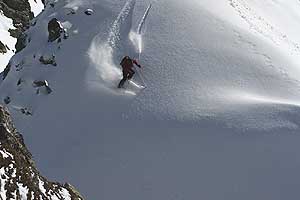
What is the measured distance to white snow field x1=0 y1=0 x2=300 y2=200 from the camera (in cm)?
1616

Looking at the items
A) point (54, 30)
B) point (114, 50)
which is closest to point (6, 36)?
point (54, 30)

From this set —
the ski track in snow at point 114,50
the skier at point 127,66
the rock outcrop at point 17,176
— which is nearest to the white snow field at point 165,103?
the ski track in snow at point 114,50

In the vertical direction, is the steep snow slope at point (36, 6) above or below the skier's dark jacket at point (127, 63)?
below

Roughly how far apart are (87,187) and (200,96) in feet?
16.4

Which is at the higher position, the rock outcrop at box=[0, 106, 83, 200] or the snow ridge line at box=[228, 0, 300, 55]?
the rock outcrop at box=[0, 106, 83, 200]

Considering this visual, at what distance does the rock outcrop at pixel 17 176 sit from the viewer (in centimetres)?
938

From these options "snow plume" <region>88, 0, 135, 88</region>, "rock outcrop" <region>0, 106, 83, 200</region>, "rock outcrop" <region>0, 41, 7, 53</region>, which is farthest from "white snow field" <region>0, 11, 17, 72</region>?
"rock outcrop" <region>0, 106, 83, 200</region>

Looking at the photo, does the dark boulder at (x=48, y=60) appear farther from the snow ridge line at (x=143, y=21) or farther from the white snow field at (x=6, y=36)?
the white snow field at (x=6, y=36)

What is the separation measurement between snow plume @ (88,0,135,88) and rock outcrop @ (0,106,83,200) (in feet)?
27.4

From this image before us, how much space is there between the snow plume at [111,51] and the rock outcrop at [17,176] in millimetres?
8348

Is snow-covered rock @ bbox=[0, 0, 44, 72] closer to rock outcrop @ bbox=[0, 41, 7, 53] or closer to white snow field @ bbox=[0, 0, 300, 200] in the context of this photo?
rock outcrop @ bbox=[0, 41, 7, 53]

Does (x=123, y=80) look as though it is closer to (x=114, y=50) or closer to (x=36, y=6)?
(x=114, y=50)

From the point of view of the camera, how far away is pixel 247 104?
58.6 feet

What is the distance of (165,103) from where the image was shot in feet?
59.7
